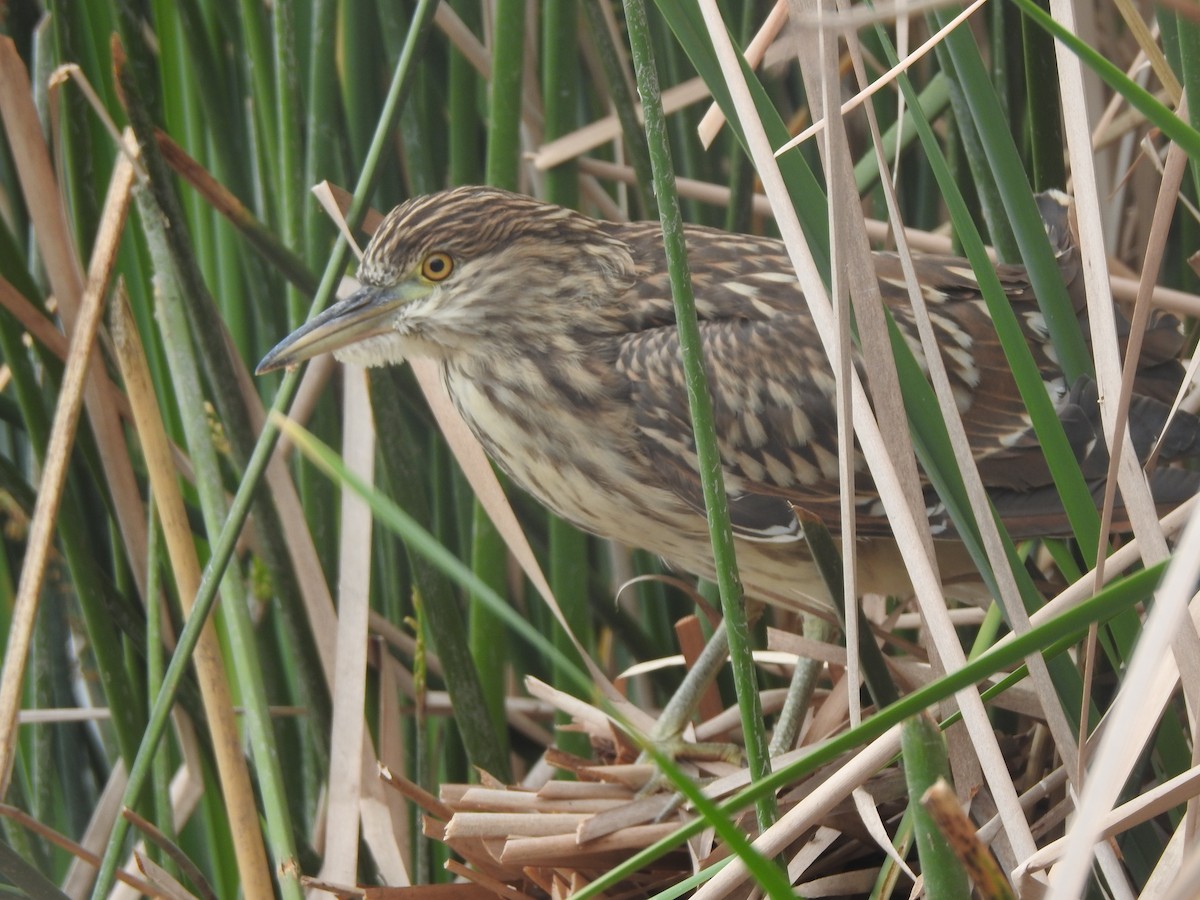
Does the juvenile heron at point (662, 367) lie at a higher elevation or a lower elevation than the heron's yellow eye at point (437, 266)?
lower

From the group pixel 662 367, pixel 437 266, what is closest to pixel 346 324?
pixel 437 266

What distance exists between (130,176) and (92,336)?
20 centimetres

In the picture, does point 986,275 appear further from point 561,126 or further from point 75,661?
point 75,661

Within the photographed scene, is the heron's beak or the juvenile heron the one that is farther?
the juvenile heron

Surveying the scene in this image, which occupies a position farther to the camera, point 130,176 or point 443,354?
point 443,354

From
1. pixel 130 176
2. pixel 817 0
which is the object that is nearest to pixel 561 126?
pixel 130 176

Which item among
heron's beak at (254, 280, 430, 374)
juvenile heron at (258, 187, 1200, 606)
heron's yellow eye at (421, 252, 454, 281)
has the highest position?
heron's yellow eye at (421, 252, 454, 281)

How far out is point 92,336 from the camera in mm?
1584

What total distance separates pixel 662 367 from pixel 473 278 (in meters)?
0.28

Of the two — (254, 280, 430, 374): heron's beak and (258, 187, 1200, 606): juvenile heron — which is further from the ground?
(254, 280, 430, 374): heron's beak

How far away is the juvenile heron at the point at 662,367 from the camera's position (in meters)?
1.66

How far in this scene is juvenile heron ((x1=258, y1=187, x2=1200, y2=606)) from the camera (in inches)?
65.4

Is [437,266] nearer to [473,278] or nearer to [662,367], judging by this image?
[473,278]

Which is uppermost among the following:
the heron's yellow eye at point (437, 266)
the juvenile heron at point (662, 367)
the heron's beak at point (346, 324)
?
the heron's yellow eye at point (437, 266)
